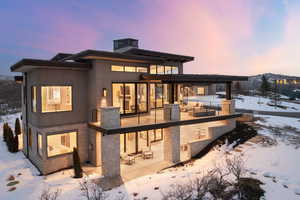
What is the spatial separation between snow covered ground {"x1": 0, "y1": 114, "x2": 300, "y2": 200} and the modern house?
1.01 meters

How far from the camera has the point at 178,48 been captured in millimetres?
37844

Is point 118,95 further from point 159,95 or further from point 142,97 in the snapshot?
point 159,95

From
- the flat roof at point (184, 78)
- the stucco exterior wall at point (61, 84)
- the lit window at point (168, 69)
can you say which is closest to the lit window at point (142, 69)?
the flat roof at point (184, 78)

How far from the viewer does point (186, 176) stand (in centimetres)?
883

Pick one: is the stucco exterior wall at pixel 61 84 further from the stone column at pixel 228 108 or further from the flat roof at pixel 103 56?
the stone column at pixel 228 108

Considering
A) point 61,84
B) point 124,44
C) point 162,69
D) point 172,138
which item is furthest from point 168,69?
point 61,84

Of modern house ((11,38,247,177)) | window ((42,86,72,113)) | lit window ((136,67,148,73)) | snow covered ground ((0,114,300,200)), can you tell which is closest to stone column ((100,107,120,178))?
modern house ((11,38,247,177))

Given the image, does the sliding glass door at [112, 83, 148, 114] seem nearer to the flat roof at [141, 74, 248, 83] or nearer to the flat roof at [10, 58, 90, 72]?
the flat roof at [141, 74, 248, 83]

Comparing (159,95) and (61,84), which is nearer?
(61,84)

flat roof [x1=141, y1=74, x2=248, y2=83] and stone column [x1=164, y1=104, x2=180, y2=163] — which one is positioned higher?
flat roof [x1=141, y1=74, x2=248, y2=83]

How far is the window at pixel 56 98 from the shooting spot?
34.1 feet

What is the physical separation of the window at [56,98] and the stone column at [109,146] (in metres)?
2.98

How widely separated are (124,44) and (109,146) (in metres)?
11.5

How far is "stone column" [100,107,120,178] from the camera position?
9.46 m
